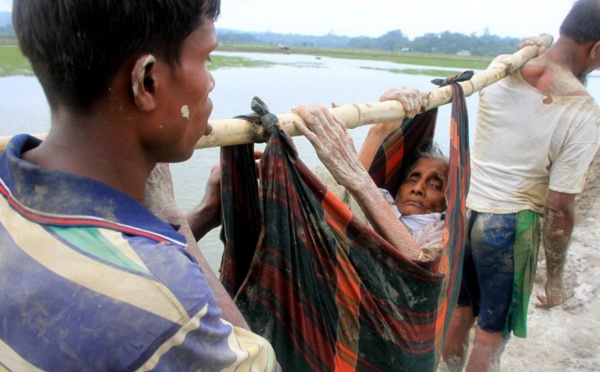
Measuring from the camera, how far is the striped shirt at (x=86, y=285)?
0.66 metres

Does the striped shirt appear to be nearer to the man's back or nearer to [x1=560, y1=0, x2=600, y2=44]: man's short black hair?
the man's back

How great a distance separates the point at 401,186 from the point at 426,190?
0.46 ft

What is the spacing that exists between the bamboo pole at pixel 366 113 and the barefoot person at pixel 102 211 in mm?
399

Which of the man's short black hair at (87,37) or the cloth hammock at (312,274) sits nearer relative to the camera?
the man's short black hair at (87,37)

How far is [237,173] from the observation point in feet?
5.08

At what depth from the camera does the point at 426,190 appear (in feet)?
8.17

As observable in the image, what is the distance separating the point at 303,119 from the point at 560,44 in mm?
1854

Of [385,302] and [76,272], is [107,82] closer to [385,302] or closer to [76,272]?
[76,272]

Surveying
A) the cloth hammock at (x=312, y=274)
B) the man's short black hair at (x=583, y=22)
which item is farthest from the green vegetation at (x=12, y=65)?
the cloth hammock at (x=312, y=274)

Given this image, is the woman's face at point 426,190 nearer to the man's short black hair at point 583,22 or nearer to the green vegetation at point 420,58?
the man's short black hair at point 583,22

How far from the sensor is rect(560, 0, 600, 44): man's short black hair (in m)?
2.54

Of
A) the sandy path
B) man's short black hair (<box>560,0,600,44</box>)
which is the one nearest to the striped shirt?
man's short black hair (<box>560,0,600,44</box>)

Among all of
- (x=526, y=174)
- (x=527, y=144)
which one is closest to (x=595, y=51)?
(x=527, y=144)

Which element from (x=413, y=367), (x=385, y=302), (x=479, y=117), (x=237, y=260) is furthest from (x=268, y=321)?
(x=479, y=117)
